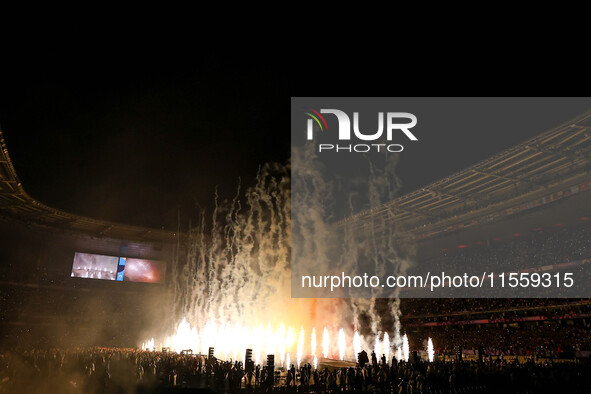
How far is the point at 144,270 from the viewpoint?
3866 centimetres

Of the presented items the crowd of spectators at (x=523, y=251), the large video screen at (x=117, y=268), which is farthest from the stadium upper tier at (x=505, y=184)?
the large video screen at (x=117, y=268)

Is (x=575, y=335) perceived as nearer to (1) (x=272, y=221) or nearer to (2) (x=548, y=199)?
(2) (x=548, y=199)

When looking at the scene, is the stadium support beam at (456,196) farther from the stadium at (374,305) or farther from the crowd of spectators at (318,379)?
the crowd of spectators at (318,379)

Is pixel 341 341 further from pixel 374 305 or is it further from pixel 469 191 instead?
pixel 469 191

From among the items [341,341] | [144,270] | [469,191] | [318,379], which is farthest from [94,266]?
[318,379]

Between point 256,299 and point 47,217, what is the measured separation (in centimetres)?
1806

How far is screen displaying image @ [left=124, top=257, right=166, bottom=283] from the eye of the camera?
38.0 metres

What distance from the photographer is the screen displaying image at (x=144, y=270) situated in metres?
38.0

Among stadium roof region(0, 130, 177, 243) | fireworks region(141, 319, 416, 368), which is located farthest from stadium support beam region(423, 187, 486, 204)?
stadium roof region(0, 130, 177, 243)

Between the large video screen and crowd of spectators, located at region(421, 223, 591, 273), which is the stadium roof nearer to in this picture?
the large video screen

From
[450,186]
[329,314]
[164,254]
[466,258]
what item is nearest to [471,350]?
[466,258]

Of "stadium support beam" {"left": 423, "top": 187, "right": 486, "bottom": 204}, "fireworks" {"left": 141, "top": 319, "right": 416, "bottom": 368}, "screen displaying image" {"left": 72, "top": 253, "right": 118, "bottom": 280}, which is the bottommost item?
"fireworks" {"left": 141, "top": 319, "right": 416, "bottom": 368}

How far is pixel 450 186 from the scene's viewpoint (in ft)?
84.0

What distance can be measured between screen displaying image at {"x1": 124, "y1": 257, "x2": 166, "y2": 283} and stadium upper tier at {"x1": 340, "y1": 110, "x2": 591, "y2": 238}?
1950 cm
